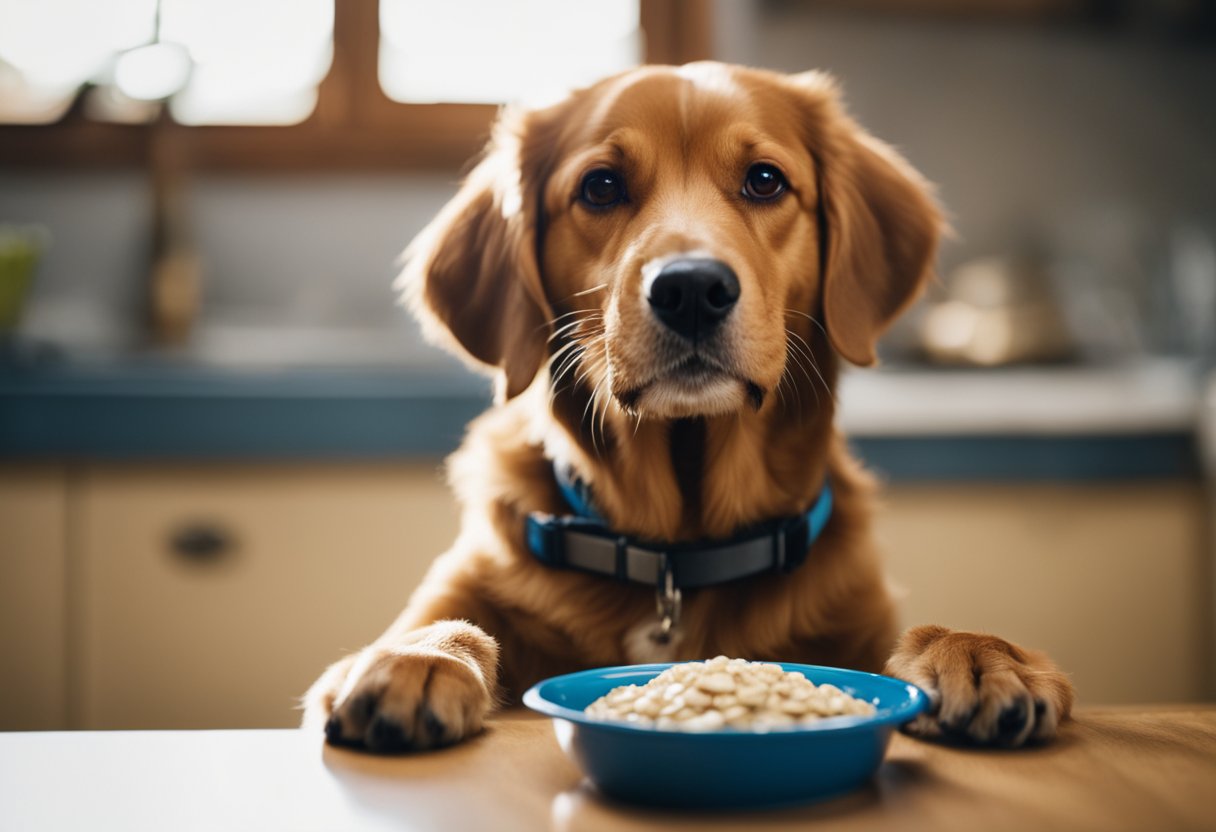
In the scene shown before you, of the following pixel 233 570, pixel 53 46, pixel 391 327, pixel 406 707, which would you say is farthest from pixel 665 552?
pixel 53 46

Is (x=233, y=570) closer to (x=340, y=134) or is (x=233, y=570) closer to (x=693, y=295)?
(x=693, y=295)

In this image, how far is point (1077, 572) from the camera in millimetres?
2072

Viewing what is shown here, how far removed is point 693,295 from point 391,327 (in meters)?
1.80

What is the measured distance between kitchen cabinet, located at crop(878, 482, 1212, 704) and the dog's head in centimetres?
64

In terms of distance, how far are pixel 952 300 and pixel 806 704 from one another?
7.34 feet

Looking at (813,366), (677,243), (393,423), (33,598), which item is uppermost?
(677,243)

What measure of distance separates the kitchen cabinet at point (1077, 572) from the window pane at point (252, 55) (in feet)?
5.91

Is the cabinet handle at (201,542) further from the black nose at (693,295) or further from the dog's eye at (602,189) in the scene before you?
the black nose at (693,295)

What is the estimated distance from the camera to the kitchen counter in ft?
6.33

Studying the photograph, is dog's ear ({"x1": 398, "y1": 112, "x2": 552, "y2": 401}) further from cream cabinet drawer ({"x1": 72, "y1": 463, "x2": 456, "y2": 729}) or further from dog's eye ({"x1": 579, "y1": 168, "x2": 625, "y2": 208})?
cream cabinet drawer ({"x1": 72, "y1": 463, "x2": 456, "y2": 729})

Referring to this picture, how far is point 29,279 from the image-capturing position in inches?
101

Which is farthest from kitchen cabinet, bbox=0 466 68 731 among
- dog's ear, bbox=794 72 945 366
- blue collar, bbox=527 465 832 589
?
dog's ear, bbox=794 72 945 366

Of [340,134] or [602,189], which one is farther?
[340,134]

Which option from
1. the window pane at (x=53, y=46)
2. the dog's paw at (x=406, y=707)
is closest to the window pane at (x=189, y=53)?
the window pane at (x=53, y=46)
